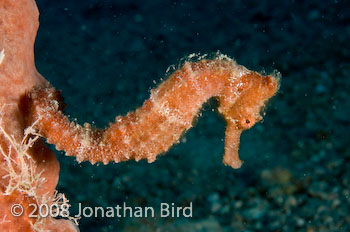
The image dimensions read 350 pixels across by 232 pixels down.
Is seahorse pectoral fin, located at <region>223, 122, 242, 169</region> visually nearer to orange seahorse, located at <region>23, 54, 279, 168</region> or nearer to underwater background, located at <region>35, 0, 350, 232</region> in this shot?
orange seahorse, located at <region>23, 54, 279, 168</region>

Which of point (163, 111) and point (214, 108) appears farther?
point (214, 108)

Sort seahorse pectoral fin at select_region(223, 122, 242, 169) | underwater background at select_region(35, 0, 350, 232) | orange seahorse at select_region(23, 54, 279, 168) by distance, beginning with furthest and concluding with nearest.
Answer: underwater background at select_region(35, 0, 350, 232)
seahorse pectoral fin at select_region(223, 122, 242, 169)
orange seahorse at select_region(23, 54, 279, 168)

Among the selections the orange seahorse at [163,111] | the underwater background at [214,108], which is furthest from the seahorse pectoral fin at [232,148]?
the underwater background at [214,108]

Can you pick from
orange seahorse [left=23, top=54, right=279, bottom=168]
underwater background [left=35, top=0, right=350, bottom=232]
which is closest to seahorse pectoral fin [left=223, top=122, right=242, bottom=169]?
orange seahorse [left=23, top=54, right=279, bottom=168]

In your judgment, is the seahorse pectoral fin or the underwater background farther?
the underwater background

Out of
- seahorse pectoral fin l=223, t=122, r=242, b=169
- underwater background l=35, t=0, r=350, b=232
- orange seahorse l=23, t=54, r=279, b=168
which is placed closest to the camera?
orange seahorse l=23, t=54, r=279, b=168

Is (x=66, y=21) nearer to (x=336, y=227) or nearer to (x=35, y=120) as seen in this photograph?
(x=35, y=120)

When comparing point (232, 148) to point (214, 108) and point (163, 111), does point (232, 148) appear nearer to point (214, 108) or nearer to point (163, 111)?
point (214, 108)

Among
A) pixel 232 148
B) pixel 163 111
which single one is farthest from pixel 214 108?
pixel 163 111
